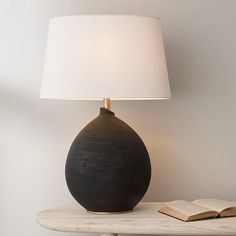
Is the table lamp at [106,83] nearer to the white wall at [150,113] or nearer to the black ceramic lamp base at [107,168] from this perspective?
the black ceramic lamp base at [107,168]

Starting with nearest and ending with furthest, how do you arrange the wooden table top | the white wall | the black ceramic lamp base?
the wooden table top → the black ceramic lamp base → the white wall

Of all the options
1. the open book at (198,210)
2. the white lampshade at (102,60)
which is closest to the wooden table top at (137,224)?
the open book at (198,210)

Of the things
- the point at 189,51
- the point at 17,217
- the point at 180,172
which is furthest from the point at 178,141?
the point at 17,217

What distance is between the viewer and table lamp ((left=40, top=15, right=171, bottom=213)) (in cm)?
146

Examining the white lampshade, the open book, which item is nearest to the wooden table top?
the open book

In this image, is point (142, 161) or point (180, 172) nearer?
point (142, 161)

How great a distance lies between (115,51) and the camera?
4.81 ft

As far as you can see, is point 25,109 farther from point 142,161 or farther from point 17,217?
point 142,161

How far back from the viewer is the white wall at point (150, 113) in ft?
5.93

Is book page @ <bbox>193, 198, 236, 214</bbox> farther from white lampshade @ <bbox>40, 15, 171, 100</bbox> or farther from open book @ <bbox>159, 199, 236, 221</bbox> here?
white lampshade @ <bbox>40, 15, 171, 100</bbox>

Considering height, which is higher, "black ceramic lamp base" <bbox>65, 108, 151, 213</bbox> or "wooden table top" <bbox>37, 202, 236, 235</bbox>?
"black ceramic lamp base" <bbox>65, 108, 151, 213</bbox>

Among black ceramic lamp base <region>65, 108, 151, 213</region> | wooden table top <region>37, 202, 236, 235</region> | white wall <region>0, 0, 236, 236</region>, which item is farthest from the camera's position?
white wall <region>0, 0, 236, 236</region>

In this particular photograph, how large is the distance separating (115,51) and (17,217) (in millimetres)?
669

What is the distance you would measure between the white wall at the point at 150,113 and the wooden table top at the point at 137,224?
34cm
